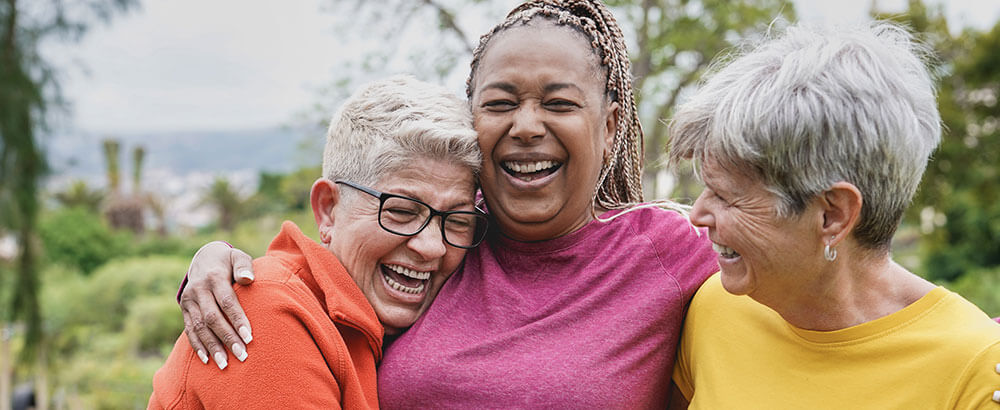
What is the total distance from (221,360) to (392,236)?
0.53m

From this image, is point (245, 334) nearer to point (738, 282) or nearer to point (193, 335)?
point (193, 335)

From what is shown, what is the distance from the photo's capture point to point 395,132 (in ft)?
6.34

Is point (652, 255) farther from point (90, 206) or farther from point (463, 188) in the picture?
point (90, 206)

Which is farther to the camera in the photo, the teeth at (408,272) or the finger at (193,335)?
the teeth at (408,272)

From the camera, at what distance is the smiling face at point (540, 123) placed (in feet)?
6.61

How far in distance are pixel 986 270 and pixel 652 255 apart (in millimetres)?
13963

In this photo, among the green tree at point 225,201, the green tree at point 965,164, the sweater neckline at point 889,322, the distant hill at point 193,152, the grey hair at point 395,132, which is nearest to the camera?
the sweater neckline at point 889,322

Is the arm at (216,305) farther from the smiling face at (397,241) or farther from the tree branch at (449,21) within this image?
the tree branch at (449,21)

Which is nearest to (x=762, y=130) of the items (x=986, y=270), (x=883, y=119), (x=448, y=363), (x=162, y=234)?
(x=883, y=119)

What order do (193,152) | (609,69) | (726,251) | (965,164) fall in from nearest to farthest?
(726,251) < (609,69) < (965,164) < (193,152)

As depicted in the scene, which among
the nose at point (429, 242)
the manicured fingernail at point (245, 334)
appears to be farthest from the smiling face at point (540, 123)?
the manicured fingernail at point (245, 334)

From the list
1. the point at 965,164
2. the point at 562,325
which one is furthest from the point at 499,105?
the point at 965,164

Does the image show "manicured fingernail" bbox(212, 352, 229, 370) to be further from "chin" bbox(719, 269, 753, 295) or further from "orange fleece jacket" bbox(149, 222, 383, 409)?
"chin" bbox(719, 269, 753, 295)

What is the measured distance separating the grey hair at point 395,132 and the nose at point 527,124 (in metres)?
0.12
